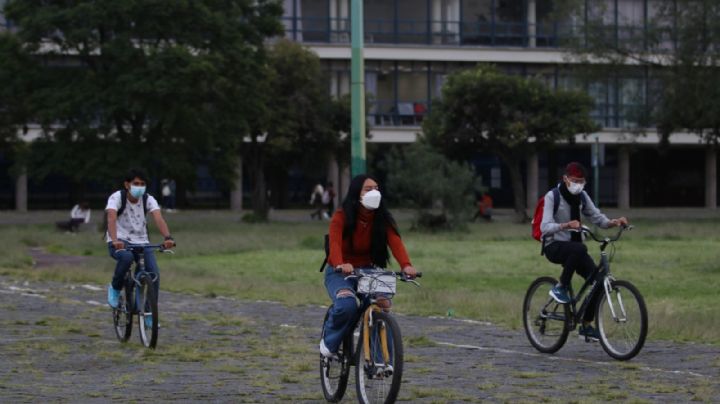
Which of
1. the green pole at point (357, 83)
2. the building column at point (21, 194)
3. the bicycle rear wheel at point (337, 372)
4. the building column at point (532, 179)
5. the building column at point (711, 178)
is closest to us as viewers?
the bicycle rear wheel at point (337, 372)

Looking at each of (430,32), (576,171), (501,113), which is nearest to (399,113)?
(430,32)

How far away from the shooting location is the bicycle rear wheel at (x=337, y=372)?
33.0 ft

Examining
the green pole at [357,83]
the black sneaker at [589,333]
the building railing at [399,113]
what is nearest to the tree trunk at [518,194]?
the building railing at [399,113]

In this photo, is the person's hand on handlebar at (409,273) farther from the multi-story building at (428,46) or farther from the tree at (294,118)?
the multi-story building at (428,46)

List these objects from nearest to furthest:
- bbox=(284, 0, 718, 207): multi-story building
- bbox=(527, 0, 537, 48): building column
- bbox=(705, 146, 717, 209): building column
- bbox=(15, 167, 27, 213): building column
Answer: bbox=(15, 167, 27, 213): building column → bbox=(284, 0, 718, 207): multi-story building → bbox=(527, 0, 537, 48): building column → bbox=(705, 146, 717, 209): building column

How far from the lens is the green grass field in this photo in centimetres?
1827

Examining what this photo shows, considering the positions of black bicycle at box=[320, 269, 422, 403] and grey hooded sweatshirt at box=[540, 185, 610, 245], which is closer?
black bicycle at box=[320, 269, 422, 403]

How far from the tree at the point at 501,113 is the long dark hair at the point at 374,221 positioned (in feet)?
142

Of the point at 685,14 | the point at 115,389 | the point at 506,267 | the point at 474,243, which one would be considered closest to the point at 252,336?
the point at 115,389

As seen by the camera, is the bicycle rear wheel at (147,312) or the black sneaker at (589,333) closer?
the black sneaker at (589,333)

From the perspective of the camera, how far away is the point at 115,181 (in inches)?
1674

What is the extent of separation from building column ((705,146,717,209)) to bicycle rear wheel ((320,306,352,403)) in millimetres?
67864

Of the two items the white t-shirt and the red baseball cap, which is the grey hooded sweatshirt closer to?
the red baseball cap

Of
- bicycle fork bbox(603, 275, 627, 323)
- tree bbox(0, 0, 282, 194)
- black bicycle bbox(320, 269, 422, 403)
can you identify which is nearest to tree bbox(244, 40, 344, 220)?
tree bbox(0, 0, 282, 194)
